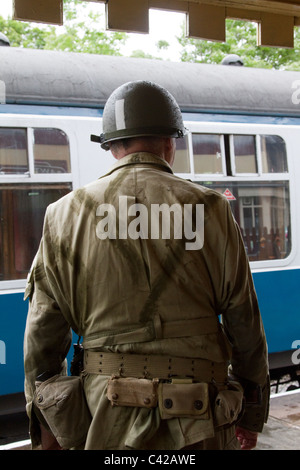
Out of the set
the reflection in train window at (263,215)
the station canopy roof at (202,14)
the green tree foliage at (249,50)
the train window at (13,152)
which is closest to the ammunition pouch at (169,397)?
the station canopy roof at (202,14)

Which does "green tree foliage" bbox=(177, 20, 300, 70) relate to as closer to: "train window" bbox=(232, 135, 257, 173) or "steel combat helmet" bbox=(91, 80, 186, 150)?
"train window" bbox=(232, 135, 257, 173)

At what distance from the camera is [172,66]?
5492 millimetres

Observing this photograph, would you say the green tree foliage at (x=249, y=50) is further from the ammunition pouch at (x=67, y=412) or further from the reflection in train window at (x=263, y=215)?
the ammunition pouch at (x=67, y=412)

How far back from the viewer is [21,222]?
4500mm

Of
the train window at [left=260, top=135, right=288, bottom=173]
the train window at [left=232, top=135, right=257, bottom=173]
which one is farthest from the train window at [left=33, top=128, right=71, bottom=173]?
the train window at [left=260, top=135, right=288, bottom=173]

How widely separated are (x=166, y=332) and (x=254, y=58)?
18.4 metres

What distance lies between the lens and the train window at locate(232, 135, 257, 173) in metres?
5.31

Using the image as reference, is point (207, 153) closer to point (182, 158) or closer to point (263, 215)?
point (182, 158)

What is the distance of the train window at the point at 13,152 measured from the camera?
4.37 metres

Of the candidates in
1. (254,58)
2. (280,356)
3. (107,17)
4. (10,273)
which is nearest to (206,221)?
(107,17)

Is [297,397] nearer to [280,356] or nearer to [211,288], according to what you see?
[280,356]

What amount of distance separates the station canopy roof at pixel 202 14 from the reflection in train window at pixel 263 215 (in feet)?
6.43

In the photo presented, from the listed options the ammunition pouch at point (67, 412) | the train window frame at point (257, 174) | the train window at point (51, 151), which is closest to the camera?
the ammunition pouch at point (67, 412)

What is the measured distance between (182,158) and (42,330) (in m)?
3.51
